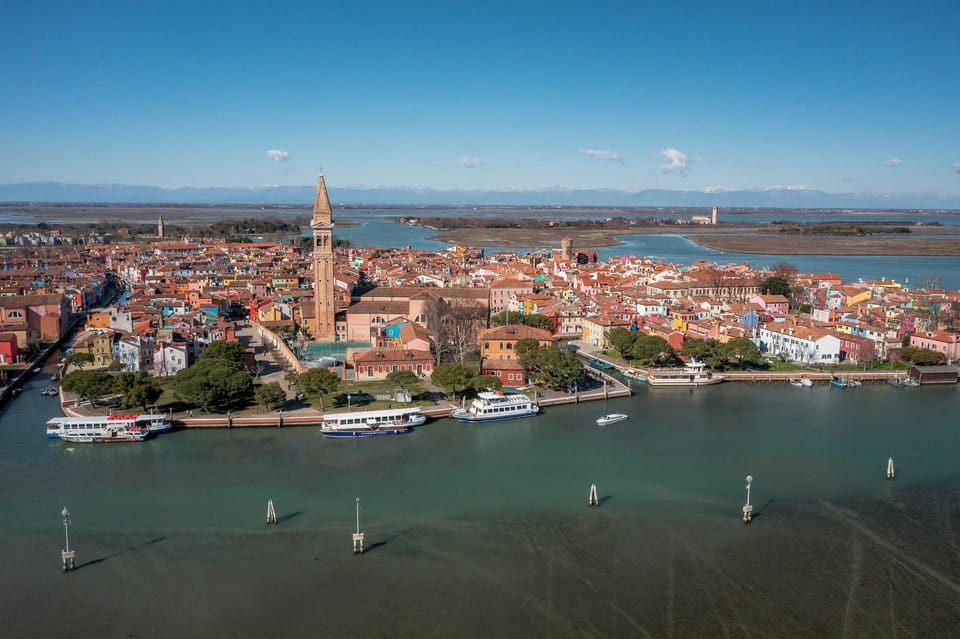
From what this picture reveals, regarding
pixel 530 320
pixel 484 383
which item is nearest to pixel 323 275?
pixel 530 320

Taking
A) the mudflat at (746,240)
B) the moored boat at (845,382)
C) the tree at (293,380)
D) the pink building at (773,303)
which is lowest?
the moored boat at (845,382)

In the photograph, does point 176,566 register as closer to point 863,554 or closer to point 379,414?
point 379,414

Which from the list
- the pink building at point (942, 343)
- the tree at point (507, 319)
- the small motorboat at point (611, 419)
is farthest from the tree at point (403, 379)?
the pink building at point (942, 343)

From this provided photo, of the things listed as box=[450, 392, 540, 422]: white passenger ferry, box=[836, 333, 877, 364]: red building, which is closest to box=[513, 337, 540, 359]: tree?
box=[450, 392, 540, 422]: white passenger ferry

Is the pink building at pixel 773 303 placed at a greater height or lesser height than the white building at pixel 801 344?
greater

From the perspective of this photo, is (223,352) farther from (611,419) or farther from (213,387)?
(611,419)

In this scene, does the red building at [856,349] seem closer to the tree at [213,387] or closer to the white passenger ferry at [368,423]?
the white passenger ferry at [368,423]
